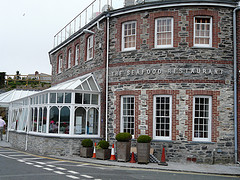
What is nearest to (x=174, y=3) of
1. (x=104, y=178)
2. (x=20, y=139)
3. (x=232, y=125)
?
(x=232, y=125)

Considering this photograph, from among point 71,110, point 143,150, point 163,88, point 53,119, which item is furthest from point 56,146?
point 163,88

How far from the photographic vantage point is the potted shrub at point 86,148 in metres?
16.1

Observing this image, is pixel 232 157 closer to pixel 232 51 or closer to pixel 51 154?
pixel 232 51

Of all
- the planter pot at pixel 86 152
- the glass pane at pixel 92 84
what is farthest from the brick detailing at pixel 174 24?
the planter pot at pixel 86 152

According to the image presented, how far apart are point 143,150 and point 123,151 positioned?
1025 mm

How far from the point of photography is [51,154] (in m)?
16.8

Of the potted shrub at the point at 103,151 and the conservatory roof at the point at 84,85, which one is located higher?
the conservatory roof at the point at 84,85

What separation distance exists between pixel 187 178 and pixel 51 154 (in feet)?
27.8

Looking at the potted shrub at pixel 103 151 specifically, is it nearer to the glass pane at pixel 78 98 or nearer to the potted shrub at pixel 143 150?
the potted shrub at pixel 143 150

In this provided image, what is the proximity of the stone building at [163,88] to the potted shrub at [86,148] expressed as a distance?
0.59 metres

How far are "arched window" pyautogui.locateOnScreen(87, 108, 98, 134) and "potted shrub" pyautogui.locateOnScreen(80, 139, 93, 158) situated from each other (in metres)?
1.50

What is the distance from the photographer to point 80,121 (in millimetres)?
17500

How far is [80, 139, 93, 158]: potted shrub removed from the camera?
16062 millimetres

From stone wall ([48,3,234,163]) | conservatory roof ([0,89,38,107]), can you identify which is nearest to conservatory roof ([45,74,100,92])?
stone wall ([48,3,234,163])
